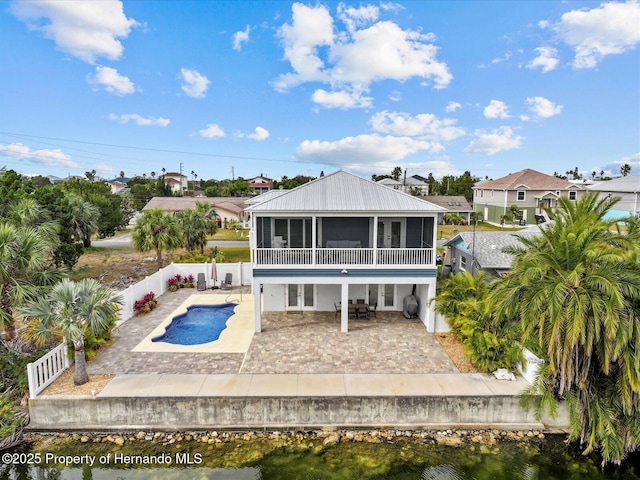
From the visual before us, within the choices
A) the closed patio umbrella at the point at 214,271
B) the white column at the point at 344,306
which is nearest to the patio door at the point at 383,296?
the white column at the point at 344,306

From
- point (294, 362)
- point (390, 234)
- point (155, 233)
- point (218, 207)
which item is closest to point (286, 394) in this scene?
point (294, 362)

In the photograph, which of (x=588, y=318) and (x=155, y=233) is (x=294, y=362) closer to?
(x=588, y=318)

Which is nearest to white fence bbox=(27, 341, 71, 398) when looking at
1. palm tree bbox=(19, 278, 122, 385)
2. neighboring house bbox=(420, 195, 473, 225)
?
palm tree bbox=(19, 278, 122, 385)

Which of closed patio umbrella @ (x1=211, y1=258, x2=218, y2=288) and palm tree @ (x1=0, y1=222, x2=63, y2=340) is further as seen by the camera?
closed patio umbrella @ (x1=211, y1=258, x2=218, y2=288)

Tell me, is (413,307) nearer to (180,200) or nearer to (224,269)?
(224,269)

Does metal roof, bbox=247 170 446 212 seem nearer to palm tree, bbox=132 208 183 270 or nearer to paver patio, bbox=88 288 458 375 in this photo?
paver patio, bbox=88 288 458 375

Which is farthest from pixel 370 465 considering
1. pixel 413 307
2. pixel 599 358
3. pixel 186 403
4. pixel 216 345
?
pixel 413 307

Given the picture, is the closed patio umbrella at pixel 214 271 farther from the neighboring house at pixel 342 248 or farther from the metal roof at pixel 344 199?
the metal roof at pixel 344 199
